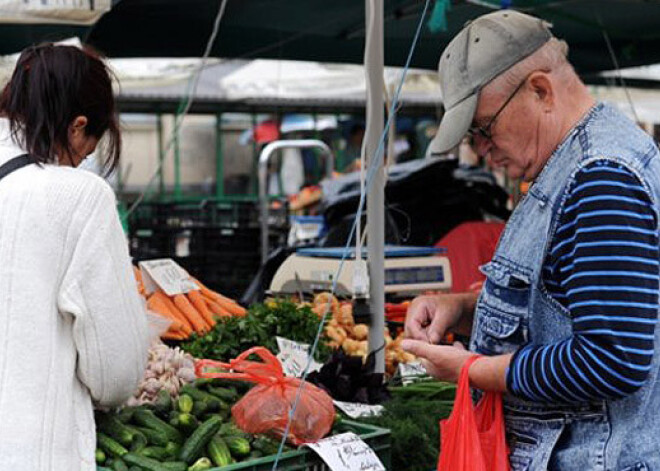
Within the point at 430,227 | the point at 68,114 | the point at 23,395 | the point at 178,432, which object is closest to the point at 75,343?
the point at 23,395

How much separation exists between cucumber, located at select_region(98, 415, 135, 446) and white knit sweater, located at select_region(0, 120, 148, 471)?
52cm

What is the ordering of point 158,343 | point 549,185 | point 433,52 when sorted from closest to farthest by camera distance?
point 549,185 → point 158,343 → point 433,52

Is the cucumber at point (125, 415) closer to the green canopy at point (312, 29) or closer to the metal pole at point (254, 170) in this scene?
the green canopy at point (312, 29)

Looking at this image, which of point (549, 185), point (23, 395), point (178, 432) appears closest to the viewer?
point (549, 185)

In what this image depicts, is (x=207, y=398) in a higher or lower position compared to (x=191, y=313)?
higher

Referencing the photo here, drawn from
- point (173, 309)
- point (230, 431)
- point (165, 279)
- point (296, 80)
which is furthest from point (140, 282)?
point (296, 80)

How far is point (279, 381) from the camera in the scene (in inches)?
101

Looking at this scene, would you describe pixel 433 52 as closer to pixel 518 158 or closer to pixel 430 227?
pixel 430 227

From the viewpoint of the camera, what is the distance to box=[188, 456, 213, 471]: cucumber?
7.52 feet

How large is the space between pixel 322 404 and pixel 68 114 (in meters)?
1.13

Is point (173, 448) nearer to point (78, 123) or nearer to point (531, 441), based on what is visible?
point (78, 123)

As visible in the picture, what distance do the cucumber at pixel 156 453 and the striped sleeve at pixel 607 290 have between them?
48.8 inches

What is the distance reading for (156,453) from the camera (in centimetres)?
240

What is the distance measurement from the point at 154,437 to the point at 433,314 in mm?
932
